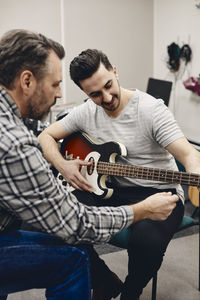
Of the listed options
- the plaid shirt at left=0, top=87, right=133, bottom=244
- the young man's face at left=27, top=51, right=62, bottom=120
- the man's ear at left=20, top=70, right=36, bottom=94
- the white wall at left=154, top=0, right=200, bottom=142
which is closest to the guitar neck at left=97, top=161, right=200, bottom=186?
the plaid shirt at left=0, top=87, right=133, bottom=244

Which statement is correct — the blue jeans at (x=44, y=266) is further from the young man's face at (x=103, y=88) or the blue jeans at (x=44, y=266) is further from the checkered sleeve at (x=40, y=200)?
the young man's face at (x=103, y=88)

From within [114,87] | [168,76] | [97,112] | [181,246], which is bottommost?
[181,246]

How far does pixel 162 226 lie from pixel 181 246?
1.04 m

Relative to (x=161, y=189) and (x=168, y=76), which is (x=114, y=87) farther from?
(x=168, y=76)

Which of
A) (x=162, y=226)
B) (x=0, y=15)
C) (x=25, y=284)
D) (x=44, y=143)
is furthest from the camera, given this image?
(x=0, y=15)

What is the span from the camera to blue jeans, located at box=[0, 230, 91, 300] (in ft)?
4.26

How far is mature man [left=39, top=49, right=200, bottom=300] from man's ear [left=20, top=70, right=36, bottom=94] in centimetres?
63

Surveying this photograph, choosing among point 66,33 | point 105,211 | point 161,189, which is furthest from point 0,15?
point 105,211

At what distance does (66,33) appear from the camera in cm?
437

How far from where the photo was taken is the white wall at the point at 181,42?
4035mm

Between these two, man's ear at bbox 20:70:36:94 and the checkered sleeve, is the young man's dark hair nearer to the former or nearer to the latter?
man's ear at bbox 20:70:36:94

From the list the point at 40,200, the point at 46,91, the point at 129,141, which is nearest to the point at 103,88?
the point at 129,141

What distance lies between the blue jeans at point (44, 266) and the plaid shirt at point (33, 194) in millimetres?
67

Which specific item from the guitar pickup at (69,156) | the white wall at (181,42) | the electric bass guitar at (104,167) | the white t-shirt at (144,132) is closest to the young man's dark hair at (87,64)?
the white t-shirt at (144,132)
